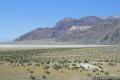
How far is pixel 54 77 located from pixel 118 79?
17.6 ft

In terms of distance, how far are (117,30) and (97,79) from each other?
586ft

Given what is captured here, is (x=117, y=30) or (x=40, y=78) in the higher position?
(x=117, y=30)

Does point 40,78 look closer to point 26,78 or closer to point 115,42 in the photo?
point 26,78

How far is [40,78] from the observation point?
24.1 metres

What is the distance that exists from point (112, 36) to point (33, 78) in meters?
177

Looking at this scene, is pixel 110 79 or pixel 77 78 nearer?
pixel 110 79

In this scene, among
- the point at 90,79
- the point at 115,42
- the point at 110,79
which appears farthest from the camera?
the point at 115,42

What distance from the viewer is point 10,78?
24.0 metres

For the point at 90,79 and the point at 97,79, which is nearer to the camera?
the point at 97,79

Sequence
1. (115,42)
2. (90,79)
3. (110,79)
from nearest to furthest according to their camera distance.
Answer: (110,79) → (90,79) → (115,42)

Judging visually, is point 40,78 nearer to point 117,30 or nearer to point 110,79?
point 110,79

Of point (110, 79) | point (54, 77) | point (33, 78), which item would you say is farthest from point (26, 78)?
point (110, 79)

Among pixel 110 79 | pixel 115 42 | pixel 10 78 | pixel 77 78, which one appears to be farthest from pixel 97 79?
pixel 115 42

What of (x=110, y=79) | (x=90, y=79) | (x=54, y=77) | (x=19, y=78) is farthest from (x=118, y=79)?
(x=19, y=78)
